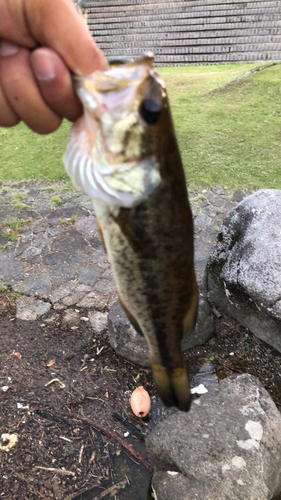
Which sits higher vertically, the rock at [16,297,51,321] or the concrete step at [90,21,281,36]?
the concrete step at [90,21,281,36]

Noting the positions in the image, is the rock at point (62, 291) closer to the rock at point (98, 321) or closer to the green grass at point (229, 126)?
the rock at point (98, 321)

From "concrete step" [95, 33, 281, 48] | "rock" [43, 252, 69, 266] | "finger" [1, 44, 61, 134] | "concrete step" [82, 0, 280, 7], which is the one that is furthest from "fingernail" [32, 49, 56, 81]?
"concrete step" [82, 0, 280, 7]

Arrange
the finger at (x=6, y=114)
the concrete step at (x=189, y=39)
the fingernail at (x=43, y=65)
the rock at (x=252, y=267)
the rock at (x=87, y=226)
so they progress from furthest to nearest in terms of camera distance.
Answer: the concrete step at (x=189, y=39) → the rock at (x=87, y=226) → the rock at (x=252, y=267) → the finger at (x=6, y=114) → the fingernail at (x=43, y=65)

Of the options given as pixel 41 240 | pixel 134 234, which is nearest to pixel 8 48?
pixel 134 234

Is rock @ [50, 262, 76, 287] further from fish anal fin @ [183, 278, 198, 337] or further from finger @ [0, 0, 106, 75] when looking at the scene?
finger @ [0, 0, 106, 75]

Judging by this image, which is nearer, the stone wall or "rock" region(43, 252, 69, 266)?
"rock" region(43, 252, 69, 266)

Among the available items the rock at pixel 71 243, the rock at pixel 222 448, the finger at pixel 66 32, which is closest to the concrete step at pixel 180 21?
the rock at pixel 71 243

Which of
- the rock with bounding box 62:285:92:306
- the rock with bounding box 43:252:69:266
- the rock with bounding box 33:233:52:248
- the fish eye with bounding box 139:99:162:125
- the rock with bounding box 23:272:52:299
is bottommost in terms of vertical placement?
the rock with bounding box 62:285:92:306
